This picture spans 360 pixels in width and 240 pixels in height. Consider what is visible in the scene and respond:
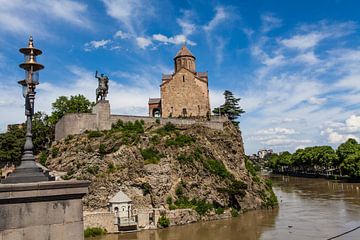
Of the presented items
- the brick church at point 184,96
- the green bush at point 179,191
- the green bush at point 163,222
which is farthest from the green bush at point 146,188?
the brick church at point 184,96

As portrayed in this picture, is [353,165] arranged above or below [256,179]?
above

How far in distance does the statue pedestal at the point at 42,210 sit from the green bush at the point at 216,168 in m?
31.5

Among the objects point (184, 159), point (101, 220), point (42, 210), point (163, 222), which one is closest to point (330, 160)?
point (184, 159)

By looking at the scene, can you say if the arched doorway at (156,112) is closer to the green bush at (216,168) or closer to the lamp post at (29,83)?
the green bush at (216,168)

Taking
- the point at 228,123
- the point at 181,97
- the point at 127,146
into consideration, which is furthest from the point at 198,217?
the point at 181,97

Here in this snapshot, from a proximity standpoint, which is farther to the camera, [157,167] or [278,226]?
[157,167]

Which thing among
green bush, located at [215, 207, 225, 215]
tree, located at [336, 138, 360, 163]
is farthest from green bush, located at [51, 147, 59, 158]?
tree, located at [336, 138, 360, 163]

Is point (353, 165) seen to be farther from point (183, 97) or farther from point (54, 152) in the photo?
point (54, 152)

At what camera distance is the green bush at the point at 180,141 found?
36.3 meters

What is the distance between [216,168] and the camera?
1453 inches

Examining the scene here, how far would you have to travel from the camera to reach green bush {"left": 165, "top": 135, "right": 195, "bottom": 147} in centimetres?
3630

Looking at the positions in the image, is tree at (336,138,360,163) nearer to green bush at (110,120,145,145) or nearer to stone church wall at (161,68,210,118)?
stone church wall at (161,68,210,118)

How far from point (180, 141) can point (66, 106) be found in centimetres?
1813

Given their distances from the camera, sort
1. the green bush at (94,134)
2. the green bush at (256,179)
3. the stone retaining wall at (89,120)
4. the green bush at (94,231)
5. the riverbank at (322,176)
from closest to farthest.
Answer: the green bush at (94,231)
the green bush at (94,134)
the stone retaining wall at (89,120)
the green bush at (256,179)
the riverbank at (322,176)
